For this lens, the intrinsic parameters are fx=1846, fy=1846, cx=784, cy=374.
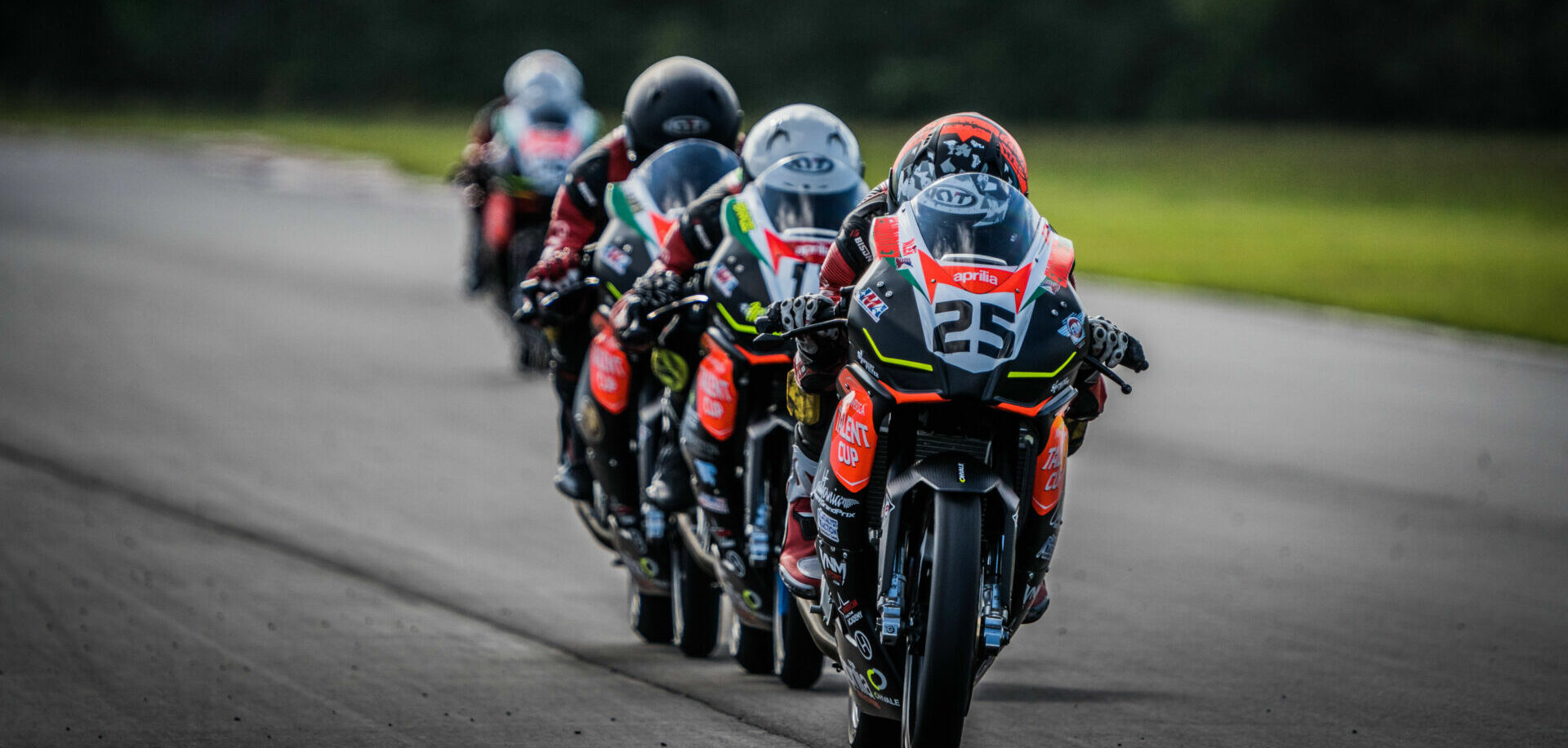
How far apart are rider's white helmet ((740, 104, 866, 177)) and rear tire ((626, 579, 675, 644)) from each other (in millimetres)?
1638

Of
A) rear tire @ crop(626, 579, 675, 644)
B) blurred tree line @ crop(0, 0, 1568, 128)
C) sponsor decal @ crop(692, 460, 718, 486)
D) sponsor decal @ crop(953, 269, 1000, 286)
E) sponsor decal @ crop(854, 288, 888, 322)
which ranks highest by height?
blurred tree line @ crop(0, 0, 1568, 128)

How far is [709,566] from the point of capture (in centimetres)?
627

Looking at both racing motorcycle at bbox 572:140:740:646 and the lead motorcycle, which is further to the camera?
racing motorcycle at bbox 572:140:740:646

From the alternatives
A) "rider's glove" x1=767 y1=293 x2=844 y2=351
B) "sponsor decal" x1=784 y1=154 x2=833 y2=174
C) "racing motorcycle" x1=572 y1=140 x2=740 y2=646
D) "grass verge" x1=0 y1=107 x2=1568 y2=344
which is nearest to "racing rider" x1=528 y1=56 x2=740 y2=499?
"racing motorcycle" x1=572 y1=140 x2=740 y2=646

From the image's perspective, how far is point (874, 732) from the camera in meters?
4.96

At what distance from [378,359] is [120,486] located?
4212mm

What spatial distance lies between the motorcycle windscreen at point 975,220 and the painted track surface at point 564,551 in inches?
60.9

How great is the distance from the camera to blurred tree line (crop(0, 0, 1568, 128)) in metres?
41.1

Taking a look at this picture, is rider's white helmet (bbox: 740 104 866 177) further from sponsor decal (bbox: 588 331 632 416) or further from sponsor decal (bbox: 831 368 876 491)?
sponsor decal (bbox: 831 368 876 491)

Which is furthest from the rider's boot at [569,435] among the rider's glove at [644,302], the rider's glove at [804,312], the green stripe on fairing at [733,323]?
the rider's glove at [804,312]

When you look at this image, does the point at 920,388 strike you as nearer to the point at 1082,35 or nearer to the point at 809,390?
the point at 809,390

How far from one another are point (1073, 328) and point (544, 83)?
9.45 meters

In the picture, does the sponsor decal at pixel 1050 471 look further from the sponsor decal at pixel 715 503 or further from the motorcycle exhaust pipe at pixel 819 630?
the sponsor decal at pixel 715 503

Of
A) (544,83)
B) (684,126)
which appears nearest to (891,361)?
(684,126)
